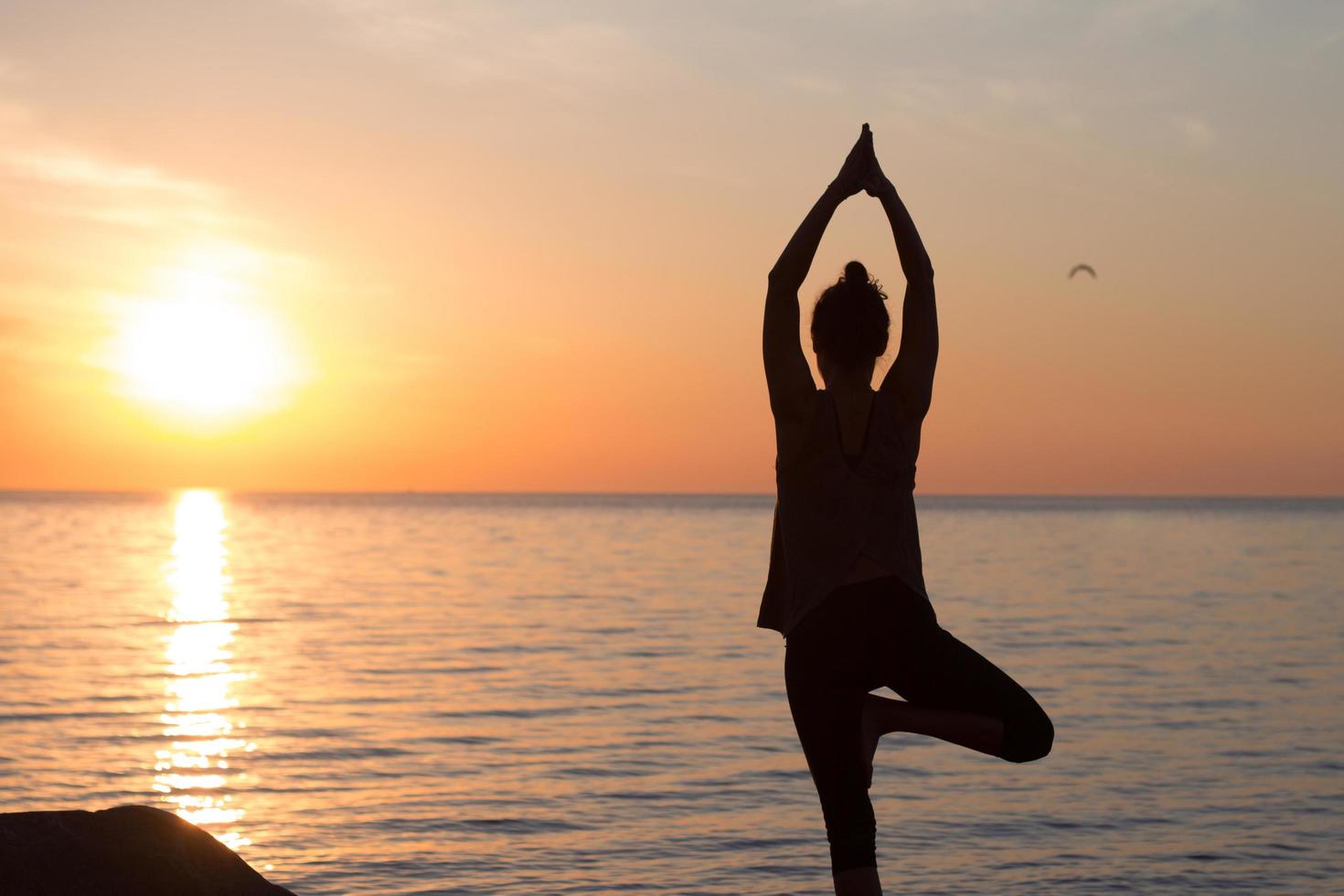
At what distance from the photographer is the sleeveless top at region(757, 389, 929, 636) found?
4602 mm

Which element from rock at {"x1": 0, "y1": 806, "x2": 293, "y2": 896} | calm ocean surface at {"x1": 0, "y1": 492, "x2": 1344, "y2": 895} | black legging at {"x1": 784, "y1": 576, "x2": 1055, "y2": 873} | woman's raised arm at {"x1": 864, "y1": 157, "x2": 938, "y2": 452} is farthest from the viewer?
calm ocean surface at {"x1": 0, "y1": 492, "x2": 1344, "y2": 895}

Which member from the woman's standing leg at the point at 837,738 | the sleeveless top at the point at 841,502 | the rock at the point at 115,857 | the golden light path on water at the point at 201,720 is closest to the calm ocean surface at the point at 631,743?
the golden light path on water at the point at 201,720

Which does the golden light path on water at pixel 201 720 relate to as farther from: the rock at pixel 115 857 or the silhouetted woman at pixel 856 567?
the silhouetted woman at pixel 856 567

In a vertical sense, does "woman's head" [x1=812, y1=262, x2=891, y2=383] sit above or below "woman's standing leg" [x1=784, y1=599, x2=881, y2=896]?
above

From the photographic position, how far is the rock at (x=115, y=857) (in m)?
6.49

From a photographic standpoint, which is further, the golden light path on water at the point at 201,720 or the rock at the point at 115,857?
the golden light path on water at the point at 201,720

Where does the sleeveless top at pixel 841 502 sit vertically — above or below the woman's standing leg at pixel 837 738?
above

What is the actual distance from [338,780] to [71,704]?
7907 millimetres

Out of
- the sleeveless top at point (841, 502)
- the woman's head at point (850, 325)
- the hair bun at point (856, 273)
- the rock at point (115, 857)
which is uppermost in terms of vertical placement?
the hair bun at point (856, 273)

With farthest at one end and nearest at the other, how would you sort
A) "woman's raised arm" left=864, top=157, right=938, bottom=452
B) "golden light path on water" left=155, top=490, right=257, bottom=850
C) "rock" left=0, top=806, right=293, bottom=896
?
"golden light path on water" left=155, top=490, right=257, bottom=850, "rock" left=0, top=806, right=293, bottom=896, "woman's raised arm" left=864, top=157, right=938, bottom=452

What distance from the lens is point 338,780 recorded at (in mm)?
15320

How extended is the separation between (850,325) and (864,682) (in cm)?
120

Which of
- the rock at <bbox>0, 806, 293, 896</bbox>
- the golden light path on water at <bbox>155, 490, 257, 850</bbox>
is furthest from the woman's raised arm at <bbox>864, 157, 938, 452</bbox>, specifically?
the golden light path on water at <bbox>155, 490, 257, 850</bbox>

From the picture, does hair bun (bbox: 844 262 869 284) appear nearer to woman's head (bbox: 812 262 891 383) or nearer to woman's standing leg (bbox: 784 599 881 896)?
woman's head (bbox: 812 262 891 383)
